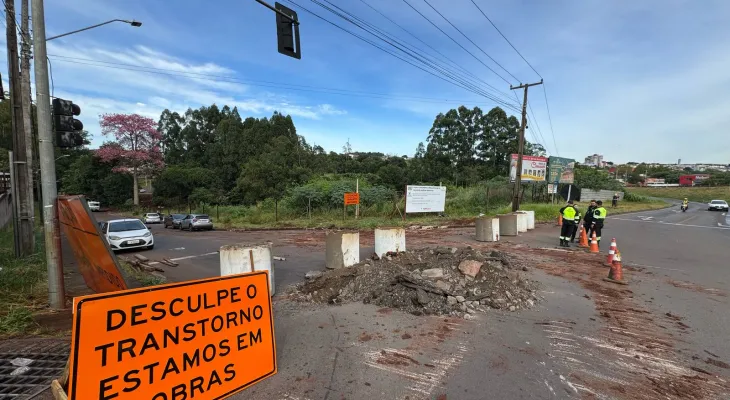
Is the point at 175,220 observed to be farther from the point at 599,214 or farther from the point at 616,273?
the point at 616,273

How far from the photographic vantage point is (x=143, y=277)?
848cm

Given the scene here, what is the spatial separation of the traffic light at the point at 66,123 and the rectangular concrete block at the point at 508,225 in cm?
1435

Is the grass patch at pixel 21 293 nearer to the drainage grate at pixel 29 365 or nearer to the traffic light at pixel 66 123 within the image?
the drainage grate at pixel 29 365

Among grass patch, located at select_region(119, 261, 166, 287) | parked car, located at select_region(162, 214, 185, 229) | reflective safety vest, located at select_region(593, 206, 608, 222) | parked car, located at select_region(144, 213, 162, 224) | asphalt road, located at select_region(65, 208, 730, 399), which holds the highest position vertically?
reflective safety vest, located at select_region(593, 206, 608, 222)

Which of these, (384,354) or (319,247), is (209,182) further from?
(384,354)

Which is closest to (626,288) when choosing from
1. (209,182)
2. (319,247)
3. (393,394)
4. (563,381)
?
(563,381)

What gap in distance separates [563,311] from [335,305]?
366cm

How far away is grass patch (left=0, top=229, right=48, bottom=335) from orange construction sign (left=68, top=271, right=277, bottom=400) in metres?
4.10

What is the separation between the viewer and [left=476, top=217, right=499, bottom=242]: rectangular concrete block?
1420 centimetres

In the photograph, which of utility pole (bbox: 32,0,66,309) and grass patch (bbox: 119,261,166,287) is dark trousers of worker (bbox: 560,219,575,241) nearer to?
grass patch (bbox: 119,261,166,287)

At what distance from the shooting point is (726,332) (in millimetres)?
5121

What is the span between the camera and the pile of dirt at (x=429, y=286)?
19.2 feet

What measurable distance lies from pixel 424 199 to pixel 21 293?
1969 centimetres

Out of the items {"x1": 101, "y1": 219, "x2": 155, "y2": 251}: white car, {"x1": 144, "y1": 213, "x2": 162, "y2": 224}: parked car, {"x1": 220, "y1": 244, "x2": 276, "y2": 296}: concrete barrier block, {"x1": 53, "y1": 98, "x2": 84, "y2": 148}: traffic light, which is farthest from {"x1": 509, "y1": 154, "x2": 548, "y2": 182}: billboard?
{"x1": 144, "y1": 213, "x2": 162, "y2": 224}: parked car
